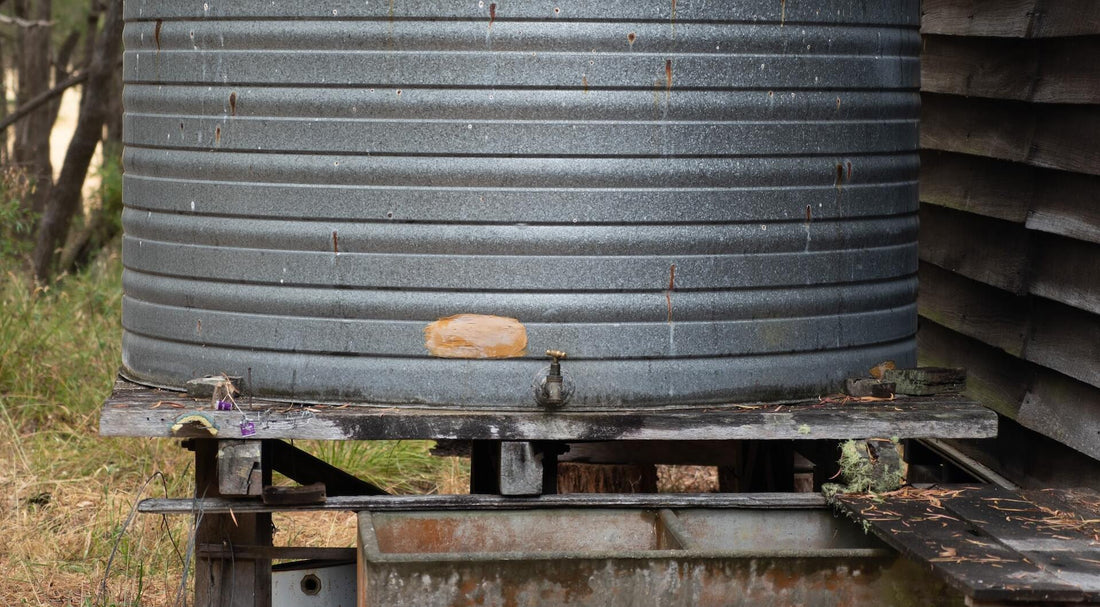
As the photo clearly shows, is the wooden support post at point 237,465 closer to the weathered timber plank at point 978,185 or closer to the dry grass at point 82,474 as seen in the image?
the dry grass at point 82,474

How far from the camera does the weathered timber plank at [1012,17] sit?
159 inches

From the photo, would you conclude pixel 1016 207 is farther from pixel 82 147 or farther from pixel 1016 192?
pixel 82 147

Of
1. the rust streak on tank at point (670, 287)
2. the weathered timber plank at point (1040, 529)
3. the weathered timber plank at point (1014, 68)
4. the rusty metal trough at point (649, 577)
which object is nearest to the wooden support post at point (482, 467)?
the rusty metal trough at point (649, 577)

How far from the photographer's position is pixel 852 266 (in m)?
3.55

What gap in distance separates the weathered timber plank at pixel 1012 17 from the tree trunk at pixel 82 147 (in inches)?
205

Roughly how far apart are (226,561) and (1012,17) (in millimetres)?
3186

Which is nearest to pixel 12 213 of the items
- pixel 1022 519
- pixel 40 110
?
pixel 40 110

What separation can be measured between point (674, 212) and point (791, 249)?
1.19ft

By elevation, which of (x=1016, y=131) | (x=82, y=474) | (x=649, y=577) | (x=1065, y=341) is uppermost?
(x=1016, y=131)

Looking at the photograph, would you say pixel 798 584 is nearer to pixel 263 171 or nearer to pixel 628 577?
pixel 628 577

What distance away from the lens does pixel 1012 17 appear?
4.49 m

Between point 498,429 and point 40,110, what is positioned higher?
point 40,110

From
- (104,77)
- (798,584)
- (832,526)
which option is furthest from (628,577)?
(104,77)

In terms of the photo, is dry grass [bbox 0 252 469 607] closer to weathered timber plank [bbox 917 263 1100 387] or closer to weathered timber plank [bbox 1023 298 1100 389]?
weathered timber plank [bbox 917 263 1100 387]
